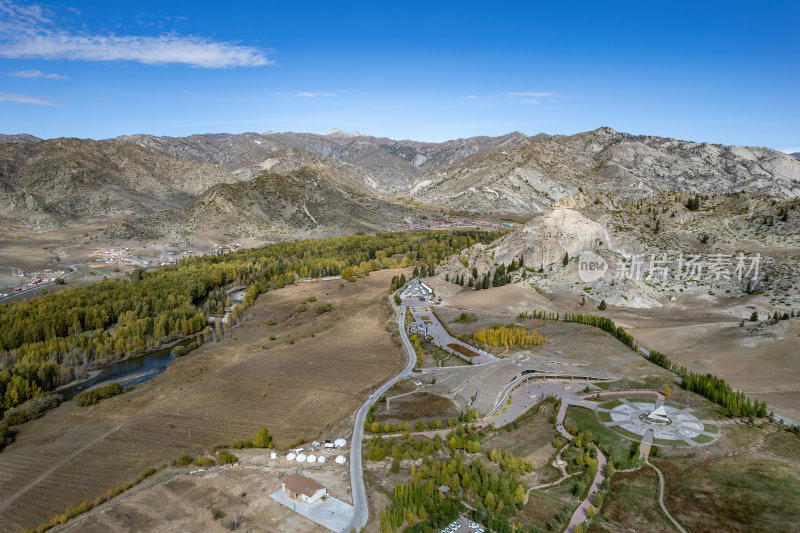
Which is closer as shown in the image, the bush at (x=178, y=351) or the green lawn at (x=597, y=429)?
the green lawn at (x=597, y=429)

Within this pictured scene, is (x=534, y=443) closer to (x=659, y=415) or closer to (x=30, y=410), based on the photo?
(x=659, y=415)

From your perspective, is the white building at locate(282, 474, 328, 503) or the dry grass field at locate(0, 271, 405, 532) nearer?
the white building at locate(282, 474, 328, 503)

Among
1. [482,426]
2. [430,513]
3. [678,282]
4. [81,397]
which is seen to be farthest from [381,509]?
[678,282]

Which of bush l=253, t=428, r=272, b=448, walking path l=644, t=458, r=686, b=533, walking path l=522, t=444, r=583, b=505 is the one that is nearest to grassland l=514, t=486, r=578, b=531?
walking path l=522, t=444, r=583, b=505

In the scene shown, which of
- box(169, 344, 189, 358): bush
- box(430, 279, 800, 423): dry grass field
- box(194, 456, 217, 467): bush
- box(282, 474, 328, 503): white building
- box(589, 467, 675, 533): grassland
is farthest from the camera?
box(169, 344, 189, 358): bush

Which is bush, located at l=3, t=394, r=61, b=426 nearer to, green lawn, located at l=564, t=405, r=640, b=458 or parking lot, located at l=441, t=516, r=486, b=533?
parking lot, located at l=441, t=516, r=486, b=533

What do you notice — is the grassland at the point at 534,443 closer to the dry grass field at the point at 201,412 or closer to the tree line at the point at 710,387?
the dry grass field at the point at 201,412

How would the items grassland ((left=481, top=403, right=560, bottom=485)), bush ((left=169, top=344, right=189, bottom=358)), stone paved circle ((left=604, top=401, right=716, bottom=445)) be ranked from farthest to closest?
bush ((left=169, top=344, right=189, bottom=358)) → stone paved circle ((left=604, top=401, right=716, bottom=445)) → grassland ((left=481, top=403, right=560, bottom=485))

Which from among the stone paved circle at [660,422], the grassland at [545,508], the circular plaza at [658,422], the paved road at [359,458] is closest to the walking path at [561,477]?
Answer: the grassland at [545,508]
